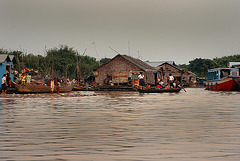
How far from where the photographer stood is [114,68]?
157ft

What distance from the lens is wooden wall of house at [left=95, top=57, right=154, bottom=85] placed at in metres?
47.1

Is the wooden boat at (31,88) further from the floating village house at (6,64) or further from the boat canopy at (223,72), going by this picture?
the boat canopy at (223,72)

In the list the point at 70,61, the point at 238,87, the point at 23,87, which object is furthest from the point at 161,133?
the point at 70,61

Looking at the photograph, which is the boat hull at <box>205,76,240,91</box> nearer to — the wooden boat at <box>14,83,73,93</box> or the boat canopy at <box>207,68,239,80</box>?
the boat canopy at <box>207,68,239,80</box>

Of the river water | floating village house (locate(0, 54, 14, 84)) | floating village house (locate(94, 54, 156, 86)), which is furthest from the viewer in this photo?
floating village house (locate(94, 54, 156, 86))

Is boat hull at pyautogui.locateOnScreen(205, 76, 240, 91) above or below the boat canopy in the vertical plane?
below

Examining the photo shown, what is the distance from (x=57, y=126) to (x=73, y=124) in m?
0.52

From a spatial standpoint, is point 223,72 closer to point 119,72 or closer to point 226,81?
point 226,81

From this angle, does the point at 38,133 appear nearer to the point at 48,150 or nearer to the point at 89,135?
the point at 89,135

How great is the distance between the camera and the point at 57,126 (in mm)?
9211

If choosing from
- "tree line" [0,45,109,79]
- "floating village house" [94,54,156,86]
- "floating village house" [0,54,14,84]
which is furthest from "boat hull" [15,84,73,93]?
"tree line" [0,45,109,79]

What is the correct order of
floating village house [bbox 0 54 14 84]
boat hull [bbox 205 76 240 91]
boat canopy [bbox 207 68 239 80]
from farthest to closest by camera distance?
boat canopy [bbox 207 68 239 80], boat hull [bbox 205 76 240 91], floating village house [bbox 0 54 14 84]

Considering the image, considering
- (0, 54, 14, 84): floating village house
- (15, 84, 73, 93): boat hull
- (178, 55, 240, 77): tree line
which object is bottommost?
(15, 84, 73, 93): boat hull

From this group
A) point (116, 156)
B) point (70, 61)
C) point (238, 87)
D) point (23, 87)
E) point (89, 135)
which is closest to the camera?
point (116, 156)
